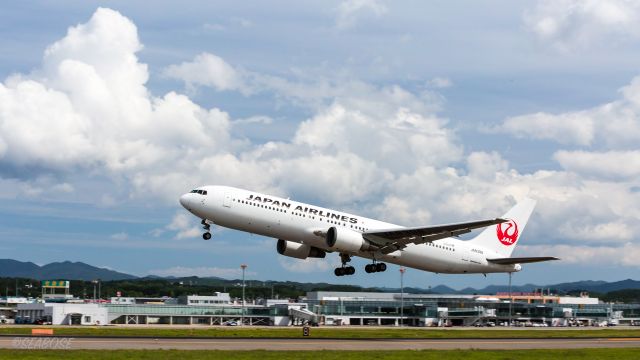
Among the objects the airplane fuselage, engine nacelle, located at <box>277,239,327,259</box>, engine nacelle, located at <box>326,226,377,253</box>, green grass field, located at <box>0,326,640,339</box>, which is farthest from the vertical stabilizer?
engine nacelle, located at <box>326,226,377,253</box>

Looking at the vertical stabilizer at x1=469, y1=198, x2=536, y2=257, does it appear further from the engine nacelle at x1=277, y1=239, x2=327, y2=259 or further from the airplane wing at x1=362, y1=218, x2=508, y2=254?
the engine nacelle at x1=277, y1=239, x2=327, y2=259

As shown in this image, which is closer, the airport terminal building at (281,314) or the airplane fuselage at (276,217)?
the airplane fuselage at (276,217)

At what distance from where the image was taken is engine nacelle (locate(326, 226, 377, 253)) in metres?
75.4

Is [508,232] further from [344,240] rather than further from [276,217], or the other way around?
[276,217]

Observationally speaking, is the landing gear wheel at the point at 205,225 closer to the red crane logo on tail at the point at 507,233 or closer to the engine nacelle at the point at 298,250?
the engine nacelle at the point at 298,250

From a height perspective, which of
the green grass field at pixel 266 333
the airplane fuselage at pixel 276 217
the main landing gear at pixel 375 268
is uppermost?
the airplane fuselage at pixel 276 217

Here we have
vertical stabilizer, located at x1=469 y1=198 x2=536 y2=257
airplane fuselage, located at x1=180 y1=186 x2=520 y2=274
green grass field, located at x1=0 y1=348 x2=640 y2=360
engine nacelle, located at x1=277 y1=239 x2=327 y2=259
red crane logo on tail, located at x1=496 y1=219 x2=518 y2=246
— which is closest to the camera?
green grass field, located at x1=0 y1=348 x2=640 y2=360

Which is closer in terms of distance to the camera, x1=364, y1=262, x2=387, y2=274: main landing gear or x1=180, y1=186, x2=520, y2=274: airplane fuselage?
x1=180, y1=186, x2=520, y2=274: airplane fuselage

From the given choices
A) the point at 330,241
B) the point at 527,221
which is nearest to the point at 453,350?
the point at 330,241

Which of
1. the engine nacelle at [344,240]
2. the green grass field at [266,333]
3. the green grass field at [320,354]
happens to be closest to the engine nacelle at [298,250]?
the engine nacelle at [344,240]

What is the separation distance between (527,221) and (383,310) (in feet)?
320

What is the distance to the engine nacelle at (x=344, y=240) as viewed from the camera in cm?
7538

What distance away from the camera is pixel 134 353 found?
53.8 m

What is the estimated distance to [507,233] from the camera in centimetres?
9312
